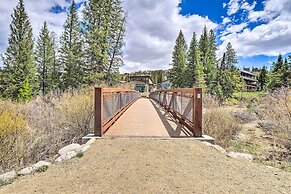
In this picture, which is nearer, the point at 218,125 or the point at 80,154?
the point at 80,154

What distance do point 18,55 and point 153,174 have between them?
99.4ft

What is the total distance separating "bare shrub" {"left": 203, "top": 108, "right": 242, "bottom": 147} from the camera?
8.81m

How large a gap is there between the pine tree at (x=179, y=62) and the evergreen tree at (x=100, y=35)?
18.2m

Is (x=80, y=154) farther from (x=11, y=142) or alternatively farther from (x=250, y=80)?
(x=250, y=80)

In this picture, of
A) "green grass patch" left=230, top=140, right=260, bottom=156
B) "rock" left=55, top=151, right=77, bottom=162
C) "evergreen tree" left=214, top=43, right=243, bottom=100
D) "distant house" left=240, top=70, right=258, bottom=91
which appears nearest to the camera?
"rock" left=55, top=151, right=77, bottom=162

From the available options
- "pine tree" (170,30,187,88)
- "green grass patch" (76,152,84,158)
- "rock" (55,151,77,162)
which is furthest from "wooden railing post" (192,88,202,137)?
"pine tree" (170,30,187,88)

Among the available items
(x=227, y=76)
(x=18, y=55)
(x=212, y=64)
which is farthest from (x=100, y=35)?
(x=227, y=76)

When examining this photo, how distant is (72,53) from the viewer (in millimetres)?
28062

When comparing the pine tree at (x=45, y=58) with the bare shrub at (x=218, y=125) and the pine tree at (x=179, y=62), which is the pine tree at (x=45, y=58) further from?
the bare shrub at (x=218, y=125)

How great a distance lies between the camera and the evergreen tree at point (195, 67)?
36406 mm

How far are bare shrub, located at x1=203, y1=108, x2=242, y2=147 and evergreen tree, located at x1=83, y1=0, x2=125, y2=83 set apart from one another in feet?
52.1

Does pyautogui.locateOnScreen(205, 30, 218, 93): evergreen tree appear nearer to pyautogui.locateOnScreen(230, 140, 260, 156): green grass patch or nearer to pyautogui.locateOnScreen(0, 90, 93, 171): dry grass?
pyautogui.locateOnScreen(230, 140, 260, 156): green grass patch

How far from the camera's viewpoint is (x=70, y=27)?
3031cm

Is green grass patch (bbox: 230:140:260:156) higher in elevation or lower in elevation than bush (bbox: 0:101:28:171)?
lower
